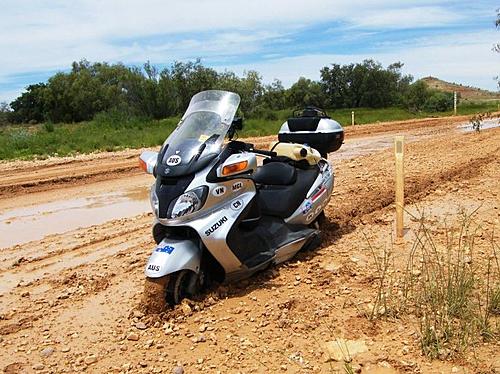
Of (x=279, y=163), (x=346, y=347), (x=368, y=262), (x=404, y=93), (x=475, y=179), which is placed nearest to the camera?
(x=346, y=347)

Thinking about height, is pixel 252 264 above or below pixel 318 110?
below

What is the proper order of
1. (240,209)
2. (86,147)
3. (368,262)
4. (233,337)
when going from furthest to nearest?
(86,147) < (368,262) < (240,209) < (233,337)

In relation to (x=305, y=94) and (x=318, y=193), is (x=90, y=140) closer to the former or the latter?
(x=318, y=193)

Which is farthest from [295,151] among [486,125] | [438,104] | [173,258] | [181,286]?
[438,104]

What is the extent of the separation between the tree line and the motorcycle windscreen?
78.2ft

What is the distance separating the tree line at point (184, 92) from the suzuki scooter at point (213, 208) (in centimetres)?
2349

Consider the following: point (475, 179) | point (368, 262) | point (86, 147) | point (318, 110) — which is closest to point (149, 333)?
point (368, 262)

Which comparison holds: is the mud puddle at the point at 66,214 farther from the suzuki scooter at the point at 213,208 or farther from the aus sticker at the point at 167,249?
the aus sticker at the point at 167,249

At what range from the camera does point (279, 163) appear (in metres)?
5.72

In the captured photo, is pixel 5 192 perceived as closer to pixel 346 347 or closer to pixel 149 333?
pixel 149 333

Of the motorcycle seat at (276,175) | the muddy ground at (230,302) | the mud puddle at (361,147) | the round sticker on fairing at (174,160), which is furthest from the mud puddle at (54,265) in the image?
the mud puddle at (361,147)

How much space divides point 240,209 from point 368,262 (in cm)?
140

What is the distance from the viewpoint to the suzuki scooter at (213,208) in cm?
421

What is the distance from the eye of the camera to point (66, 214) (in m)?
9.35
